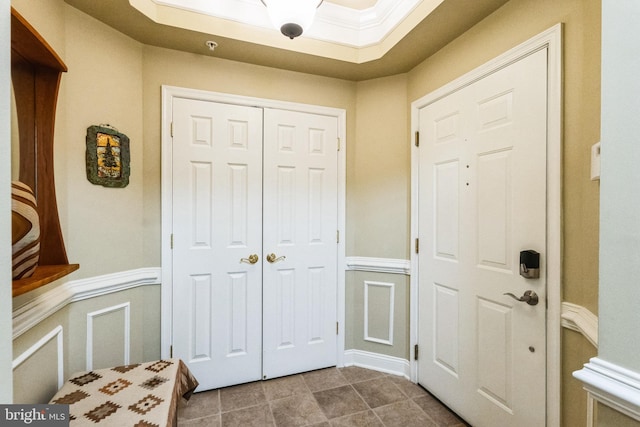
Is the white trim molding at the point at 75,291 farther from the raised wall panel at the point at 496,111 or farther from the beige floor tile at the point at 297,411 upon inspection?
the raised wall panel at the point at 496,111

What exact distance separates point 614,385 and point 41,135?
2.02 metres

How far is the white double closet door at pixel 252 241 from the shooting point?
2100 mm

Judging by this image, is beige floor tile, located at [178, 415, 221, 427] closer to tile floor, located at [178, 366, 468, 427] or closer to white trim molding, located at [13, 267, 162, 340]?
tile floor, located at [178, 366, 468, 427]

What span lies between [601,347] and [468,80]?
156 centimetres

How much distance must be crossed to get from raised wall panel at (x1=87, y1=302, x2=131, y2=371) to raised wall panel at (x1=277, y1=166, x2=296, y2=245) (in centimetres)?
113

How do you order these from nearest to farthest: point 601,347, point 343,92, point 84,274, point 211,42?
point 601,347, point 84,274, point 211,42, point 343,92

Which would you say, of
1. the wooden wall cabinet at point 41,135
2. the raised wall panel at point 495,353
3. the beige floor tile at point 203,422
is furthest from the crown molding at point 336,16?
the beige floor tile at point 203,422

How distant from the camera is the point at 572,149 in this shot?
4.25 feet

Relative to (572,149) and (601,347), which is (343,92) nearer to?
(572,149)

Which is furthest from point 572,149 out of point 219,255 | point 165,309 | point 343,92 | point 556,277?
point 165,309

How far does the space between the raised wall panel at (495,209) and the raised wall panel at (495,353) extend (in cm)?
26

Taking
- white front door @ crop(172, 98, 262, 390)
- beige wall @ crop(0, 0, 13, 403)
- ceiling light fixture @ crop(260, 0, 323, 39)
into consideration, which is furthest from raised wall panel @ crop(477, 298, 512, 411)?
beige wall @ crop(0, 0, 13, 403)

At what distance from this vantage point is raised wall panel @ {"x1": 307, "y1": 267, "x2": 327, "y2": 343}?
7.92 ft

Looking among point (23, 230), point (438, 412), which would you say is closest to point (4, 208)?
point (23, 230)
